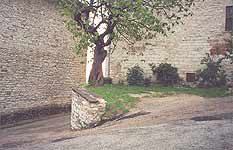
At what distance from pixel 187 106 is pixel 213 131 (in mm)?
3869

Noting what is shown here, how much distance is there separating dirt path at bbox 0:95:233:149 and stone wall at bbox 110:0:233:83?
430cm

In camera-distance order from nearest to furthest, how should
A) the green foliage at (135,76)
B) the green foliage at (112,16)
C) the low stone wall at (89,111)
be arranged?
the low stone wall at (89,111), the green foliage at (112,16), the green foliage at (135,76)

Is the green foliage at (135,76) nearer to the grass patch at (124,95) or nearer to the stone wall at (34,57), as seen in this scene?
Answer: the grass patch at (124,95)

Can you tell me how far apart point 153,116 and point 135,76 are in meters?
8.49

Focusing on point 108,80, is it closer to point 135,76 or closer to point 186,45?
point 135,76

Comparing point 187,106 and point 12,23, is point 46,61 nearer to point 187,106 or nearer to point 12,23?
point 12,23

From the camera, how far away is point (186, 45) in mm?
18312

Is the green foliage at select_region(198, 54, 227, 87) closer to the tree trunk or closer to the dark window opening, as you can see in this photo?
the dark window opening

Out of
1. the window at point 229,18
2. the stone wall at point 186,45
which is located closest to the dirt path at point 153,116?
the stone wall at point 186,45

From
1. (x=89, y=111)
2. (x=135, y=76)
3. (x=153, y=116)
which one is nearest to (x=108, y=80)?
(x=135, y=76)

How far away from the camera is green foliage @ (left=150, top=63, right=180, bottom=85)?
18.1 meters

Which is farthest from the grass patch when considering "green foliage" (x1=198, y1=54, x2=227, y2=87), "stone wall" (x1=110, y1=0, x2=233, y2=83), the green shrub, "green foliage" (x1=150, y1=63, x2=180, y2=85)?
the green shrub

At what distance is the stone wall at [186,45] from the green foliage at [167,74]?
0.37 metres

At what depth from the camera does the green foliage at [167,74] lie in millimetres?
18109
